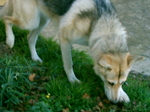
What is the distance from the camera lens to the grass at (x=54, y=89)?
11.3 feet

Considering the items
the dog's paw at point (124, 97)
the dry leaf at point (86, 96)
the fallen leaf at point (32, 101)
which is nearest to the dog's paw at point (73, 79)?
the dry leaf at point (86, 96)

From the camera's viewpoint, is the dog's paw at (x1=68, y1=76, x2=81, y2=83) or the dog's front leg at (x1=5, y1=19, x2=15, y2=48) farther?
the dog's front leg at (x1=5, y1=19, x2=15, y2=48)

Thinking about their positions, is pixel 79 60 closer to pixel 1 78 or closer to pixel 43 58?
pixel 43 58

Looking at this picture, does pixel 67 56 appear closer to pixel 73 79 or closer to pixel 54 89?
pixel 73 79

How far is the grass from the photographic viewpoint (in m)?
3.46

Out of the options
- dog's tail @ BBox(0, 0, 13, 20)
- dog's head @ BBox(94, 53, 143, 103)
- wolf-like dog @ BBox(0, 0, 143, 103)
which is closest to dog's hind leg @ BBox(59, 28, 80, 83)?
wolf-like dog @ BBox(0, 0, 143, 103)

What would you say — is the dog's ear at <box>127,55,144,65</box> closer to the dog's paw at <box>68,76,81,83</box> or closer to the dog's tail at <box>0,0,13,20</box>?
the dog's paw at <box>68,76,81,83</box>

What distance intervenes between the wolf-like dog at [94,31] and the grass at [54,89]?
19cm

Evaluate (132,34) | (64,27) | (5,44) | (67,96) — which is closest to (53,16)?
(64,27)

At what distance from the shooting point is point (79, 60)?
4.89m

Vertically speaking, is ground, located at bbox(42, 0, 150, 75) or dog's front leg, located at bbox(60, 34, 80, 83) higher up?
dog's front leg, located at bbox(60, 34, 80, 83)

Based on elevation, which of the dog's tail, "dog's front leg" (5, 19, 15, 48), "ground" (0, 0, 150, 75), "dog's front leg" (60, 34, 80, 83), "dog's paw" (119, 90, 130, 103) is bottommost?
"ground" (0, 0, 150, 75)

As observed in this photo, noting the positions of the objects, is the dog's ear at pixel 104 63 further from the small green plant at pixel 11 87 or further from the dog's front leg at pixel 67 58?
the small green plant at pixel 11 87

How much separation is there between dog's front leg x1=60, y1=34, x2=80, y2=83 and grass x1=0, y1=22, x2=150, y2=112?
0.34 ft
